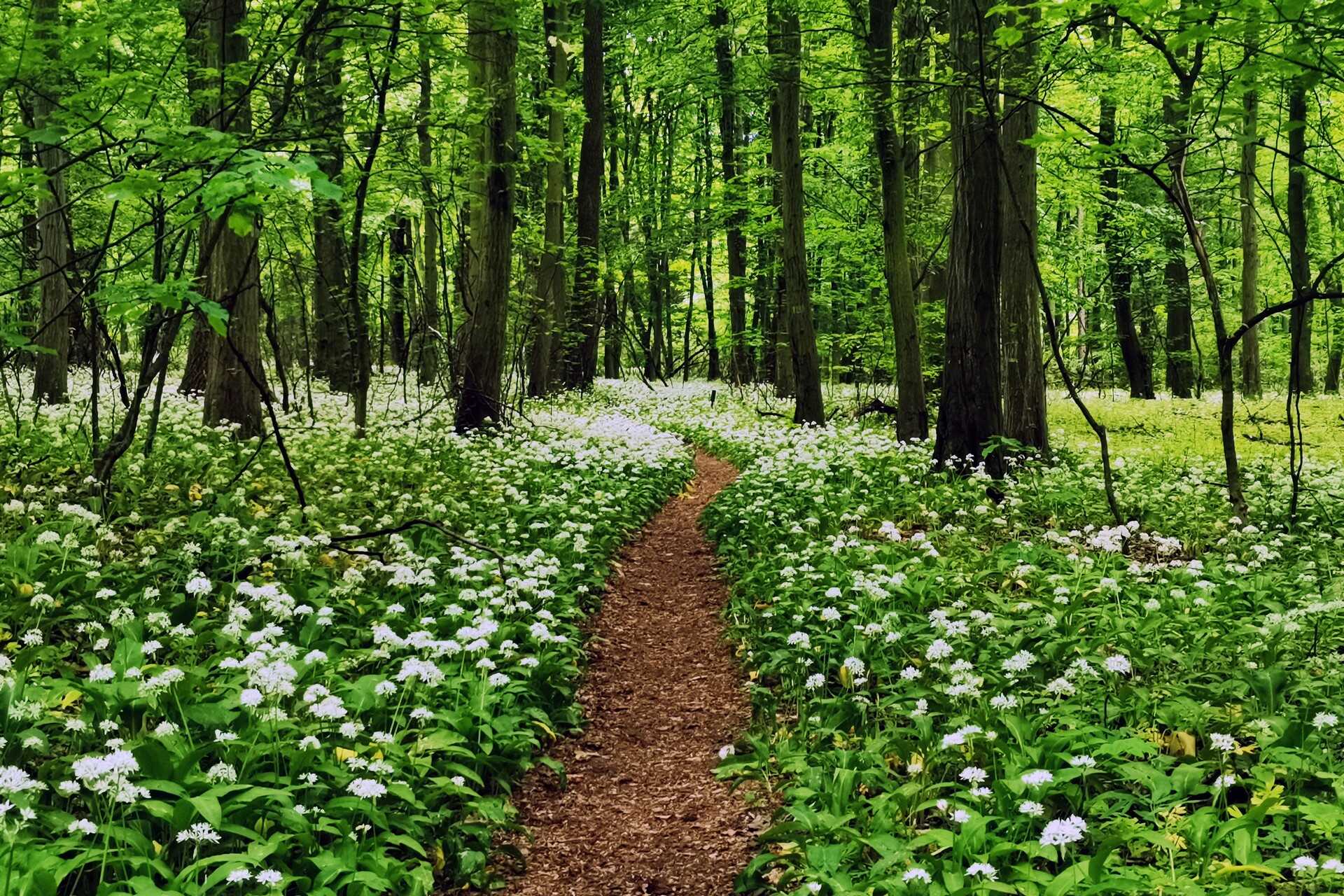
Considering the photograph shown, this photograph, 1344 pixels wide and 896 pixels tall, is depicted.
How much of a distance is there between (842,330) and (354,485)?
2016cm

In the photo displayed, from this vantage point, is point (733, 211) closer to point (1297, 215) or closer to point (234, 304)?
point (1297, 215)

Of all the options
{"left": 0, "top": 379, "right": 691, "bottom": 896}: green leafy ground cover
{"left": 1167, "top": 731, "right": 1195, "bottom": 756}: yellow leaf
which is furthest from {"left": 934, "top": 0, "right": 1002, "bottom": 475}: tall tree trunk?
{"left": 1167, "top": 731, "right": 1195, "bottom": 756}: yellow leaf

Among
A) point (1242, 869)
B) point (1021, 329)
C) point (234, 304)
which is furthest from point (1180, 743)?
point (234, 304)

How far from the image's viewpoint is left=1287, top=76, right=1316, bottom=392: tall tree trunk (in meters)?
6.82

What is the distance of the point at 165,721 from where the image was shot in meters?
3.68

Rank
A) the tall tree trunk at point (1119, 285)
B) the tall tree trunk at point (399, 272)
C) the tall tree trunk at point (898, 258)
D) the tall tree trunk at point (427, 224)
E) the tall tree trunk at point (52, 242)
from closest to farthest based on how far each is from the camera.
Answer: the tall tree trunk at point (52, 242)
the tall tree trunk at point (427, 224)
the tall tree trunk at point (898, 258)
the tall tree trunk at point (399, 272)
the tall tree trunk at point (1119, 285)

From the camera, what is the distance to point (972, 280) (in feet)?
32.2

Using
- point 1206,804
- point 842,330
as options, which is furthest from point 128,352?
point 1206,804

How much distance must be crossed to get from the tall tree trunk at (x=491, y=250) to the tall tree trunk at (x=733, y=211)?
723 cm

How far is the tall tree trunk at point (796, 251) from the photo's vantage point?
588 inches

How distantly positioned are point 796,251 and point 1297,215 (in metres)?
7.74

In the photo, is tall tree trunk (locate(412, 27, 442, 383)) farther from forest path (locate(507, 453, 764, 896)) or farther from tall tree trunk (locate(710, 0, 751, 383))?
tall tree trunk (locate(710, 0, 751, 383))

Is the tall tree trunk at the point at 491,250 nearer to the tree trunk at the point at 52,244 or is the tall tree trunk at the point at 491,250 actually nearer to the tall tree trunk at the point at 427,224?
the tall tree trunk at the point at 427,224

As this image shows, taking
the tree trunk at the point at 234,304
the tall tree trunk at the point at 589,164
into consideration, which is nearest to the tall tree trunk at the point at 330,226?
the tree trunk at the point at 234,304
